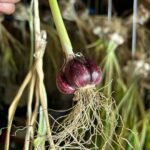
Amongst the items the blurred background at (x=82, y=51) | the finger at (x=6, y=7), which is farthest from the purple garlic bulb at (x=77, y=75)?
the blurred background at (x=82, y=51)

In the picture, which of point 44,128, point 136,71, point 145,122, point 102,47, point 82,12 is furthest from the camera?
point 82,12

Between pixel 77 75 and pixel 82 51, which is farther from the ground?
pixel 82 51

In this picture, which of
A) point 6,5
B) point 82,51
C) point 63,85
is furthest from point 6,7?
point 82,51

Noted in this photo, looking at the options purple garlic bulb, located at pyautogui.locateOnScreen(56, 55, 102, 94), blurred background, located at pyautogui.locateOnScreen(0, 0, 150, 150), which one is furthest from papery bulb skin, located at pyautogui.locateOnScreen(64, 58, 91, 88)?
blurred background, located at pyautogui.locateOnScreen(0, 0, 150, 150)

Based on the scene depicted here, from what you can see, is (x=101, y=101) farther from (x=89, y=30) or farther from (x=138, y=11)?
(x=89, y=30)

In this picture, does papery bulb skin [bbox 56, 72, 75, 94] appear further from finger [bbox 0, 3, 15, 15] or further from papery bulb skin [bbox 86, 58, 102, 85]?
finger [bbox 0, 3, 15, 15]

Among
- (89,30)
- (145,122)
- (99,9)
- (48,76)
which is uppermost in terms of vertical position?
(99,9)

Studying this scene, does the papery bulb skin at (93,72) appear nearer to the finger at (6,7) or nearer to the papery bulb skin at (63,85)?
the papery bulb skin at (63,85)

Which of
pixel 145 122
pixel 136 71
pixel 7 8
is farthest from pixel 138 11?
pixel 7 8

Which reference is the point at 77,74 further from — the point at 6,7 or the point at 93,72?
the point at 6,7
